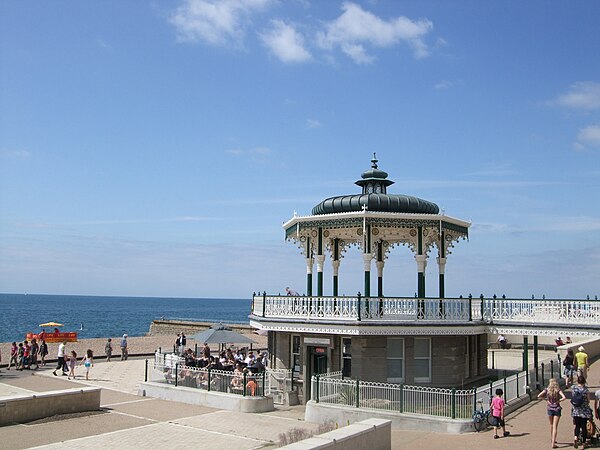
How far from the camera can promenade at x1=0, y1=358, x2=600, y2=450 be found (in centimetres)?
1579

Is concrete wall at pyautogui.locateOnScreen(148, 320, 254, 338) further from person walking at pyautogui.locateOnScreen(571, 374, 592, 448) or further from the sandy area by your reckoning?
person walking at pyautogui.locateOnScreen(571, 374, 592, 448)

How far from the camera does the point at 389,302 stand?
2167 centimetres

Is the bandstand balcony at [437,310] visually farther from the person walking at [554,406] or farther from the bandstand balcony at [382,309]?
the person walking at [554,406]

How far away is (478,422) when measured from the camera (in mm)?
16734

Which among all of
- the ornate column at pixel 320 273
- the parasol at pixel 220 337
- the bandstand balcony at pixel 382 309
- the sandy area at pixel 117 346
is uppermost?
the ornate column at pixel 320 273

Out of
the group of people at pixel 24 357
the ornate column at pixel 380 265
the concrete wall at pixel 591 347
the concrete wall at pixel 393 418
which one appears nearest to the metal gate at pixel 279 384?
the concrete wall at pixel 393 418

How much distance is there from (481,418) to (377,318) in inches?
218

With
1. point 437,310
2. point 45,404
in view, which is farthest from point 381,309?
point 45,404

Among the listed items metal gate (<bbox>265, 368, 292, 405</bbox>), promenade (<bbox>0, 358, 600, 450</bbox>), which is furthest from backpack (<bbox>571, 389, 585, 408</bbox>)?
metal gate (<bbox>265, 368, 292, 405</bbox>)

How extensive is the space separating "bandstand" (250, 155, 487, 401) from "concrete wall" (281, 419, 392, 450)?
739 cm

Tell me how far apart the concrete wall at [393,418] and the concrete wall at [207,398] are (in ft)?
8.04

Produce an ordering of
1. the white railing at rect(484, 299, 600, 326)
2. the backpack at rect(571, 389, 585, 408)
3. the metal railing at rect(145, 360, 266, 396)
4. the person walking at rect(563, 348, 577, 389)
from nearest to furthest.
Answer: the backpack at rect(571, 389, 585, 408) → the white railing at rect(484, 299, 600, 326) → the metal railing at rect(145, 360, 266, 396) → the person walking at rect(563, 348, 577, 389)

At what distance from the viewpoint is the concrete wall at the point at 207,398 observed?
21.7m

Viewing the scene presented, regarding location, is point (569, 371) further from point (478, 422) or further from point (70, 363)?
point (70, 363)
